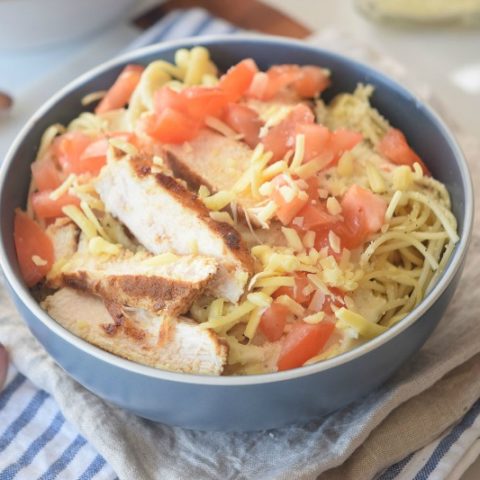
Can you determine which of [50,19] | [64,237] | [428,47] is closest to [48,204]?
[64,237]

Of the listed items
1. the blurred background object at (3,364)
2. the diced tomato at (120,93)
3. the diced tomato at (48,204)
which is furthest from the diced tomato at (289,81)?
the blurred background object at (3,364)

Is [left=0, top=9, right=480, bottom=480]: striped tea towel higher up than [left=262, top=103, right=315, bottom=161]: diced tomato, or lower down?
lower down

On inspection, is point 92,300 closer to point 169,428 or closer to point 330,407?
point 169,428

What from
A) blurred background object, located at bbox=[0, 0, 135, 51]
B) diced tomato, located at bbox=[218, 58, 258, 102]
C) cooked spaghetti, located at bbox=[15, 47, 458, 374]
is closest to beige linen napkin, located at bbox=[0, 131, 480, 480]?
cooked spaghetti, located at bbox=[15, 47, 458, 374]

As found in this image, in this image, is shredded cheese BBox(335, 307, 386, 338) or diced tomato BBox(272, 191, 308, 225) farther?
diced tomato BBox(272, 191, 308, 225)

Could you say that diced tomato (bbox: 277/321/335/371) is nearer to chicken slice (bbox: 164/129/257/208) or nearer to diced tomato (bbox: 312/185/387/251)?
diced tomato (bbox: 312/185/387/251)

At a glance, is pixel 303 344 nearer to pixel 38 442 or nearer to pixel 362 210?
pixel 362 210
